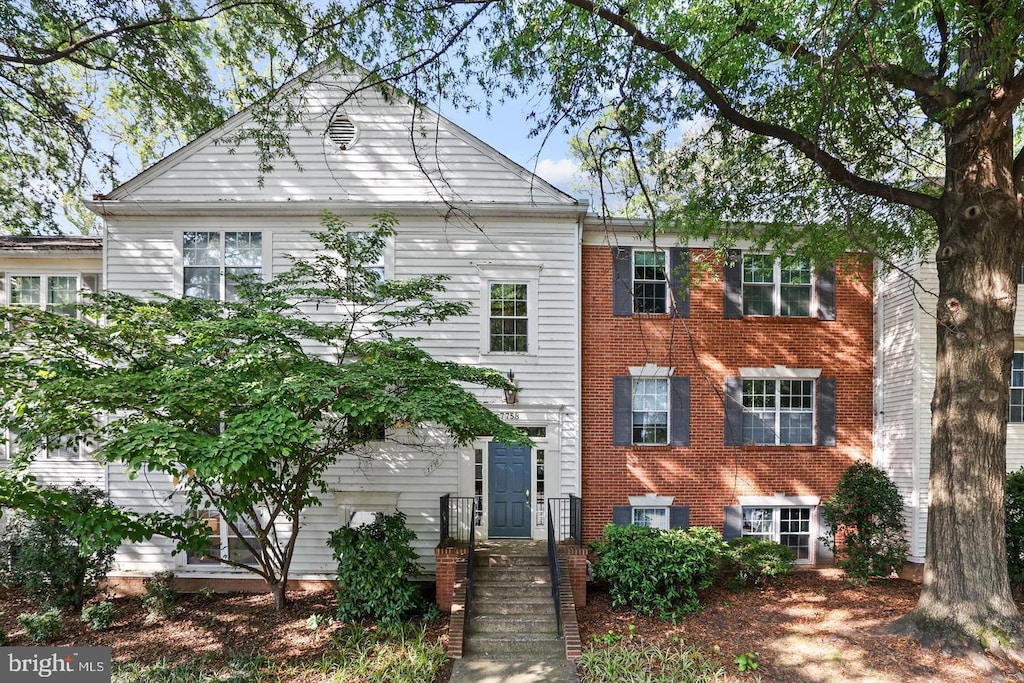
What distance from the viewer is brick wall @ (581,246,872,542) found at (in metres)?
10.5

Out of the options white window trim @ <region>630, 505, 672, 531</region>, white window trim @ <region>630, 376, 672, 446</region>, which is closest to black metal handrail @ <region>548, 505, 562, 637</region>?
white window trim @ <region>630, 505, 672, 531</region>

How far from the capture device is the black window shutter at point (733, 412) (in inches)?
421

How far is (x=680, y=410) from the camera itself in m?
10.6

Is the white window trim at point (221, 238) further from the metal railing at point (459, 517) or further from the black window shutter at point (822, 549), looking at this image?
the black window shutter at point (822, 549)

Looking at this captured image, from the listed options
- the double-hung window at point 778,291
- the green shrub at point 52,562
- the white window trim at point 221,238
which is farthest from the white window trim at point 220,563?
the double-hung window at point 778,291

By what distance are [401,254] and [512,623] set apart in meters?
6.57

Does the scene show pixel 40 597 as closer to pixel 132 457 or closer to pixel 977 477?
pixel 132 457

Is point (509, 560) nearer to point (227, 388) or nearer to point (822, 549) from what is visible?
point (227, 388)

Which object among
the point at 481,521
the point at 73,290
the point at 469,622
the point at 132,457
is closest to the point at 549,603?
the point at 469,622

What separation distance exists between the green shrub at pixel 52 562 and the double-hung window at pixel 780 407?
36.4ft

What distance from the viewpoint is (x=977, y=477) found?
6980mm

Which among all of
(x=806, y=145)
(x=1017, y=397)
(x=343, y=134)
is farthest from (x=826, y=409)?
(x=343, y=134)

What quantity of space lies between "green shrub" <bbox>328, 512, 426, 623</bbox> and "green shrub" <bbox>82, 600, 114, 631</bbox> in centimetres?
357

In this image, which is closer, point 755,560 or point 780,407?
point 755,560
